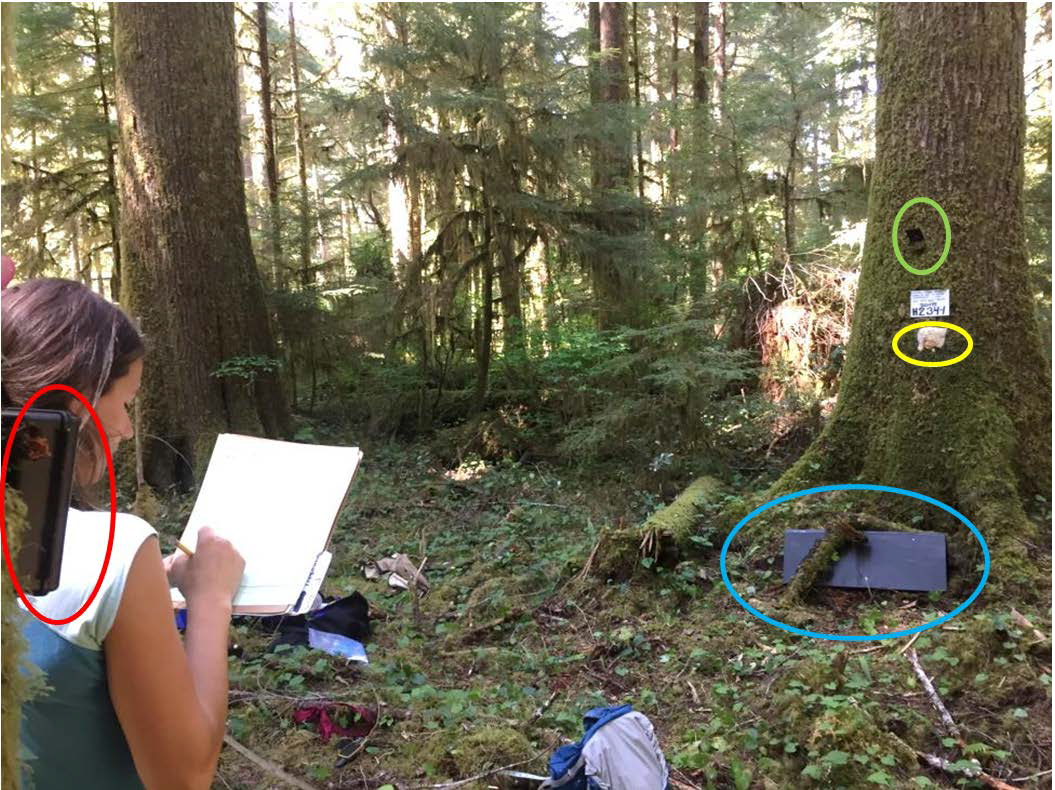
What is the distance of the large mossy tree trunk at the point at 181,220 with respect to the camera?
682cm

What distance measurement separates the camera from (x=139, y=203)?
22.8 feet

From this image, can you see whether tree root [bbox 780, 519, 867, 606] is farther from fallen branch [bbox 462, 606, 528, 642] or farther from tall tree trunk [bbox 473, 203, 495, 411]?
tall tree trunk [bbox 473, 203, 495, 411]

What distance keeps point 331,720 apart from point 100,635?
2.51m

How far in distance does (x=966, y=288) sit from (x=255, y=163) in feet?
75.1

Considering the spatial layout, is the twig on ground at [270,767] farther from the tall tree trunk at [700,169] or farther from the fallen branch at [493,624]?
the tall tree trunk at [700,169]

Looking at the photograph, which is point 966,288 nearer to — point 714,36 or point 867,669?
point 867,669

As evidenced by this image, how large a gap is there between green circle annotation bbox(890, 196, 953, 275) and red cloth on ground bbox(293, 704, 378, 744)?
429 cm

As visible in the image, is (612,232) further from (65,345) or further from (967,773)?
(65,345)

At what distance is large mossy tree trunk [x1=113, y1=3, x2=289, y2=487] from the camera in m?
6.82

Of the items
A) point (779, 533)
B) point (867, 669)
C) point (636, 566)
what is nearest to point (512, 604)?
point (636, 566)

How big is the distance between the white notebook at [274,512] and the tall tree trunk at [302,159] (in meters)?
8.62

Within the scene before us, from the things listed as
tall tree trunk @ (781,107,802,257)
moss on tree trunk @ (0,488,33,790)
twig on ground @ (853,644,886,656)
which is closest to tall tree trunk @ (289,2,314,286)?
tall tree trunk @ (781,107,802,257)

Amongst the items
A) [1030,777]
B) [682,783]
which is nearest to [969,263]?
[1030,777]

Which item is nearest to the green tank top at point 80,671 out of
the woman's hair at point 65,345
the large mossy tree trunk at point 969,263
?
the woman's hair at point 65,345
